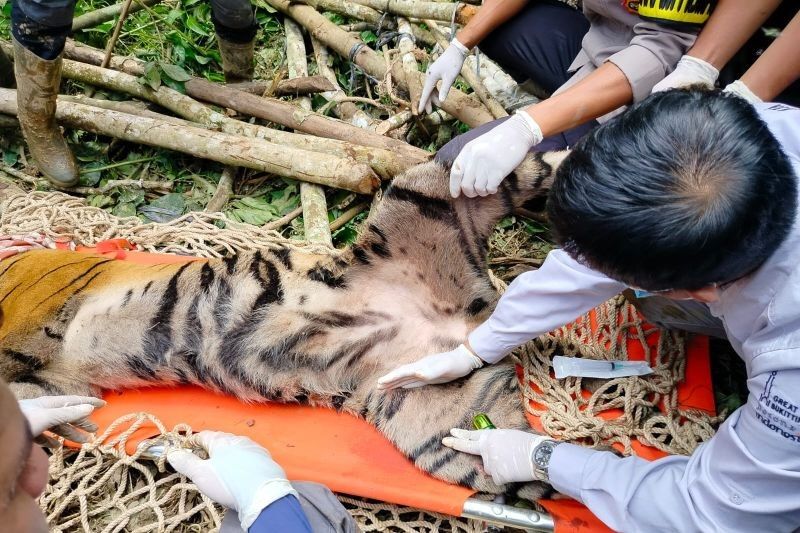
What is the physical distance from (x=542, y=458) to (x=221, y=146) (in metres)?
2.36

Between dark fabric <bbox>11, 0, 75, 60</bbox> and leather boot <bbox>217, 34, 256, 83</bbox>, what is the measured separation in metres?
0.95

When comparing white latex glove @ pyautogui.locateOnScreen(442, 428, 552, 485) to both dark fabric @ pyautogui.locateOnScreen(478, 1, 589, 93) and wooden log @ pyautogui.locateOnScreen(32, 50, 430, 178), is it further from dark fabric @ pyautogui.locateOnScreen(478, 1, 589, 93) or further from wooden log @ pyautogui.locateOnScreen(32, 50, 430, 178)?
dark fabric @ pyautogui.locateOnScreen(478, 1, 589, 93)

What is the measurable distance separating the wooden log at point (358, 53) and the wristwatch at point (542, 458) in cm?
187

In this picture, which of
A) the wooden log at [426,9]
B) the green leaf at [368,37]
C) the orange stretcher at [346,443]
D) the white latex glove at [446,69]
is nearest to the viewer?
the orange stretcher at [346,443]

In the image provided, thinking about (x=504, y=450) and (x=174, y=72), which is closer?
(x=504, y=450)

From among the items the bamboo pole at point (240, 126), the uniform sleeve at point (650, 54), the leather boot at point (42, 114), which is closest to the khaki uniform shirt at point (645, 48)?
the uniform sleeve at point (650, 54)

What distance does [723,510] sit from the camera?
1545 mm

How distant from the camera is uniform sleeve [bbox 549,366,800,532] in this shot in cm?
141

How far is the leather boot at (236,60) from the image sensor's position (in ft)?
12.9

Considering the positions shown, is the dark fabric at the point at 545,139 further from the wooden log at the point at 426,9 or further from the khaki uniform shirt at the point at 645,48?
the wooden log at the point at 426,9

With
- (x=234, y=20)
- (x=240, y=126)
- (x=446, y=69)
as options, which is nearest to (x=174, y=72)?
(x=234, y=20)

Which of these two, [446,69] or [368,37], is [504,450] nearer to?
[446,69]

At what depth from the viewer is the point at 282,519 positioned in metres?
1.81

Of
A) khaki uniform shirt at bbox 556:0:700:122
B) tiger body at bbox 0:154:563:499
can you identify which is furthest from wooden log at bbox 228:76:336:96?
khaki uniform shirt at bbox 556:0:700:122
